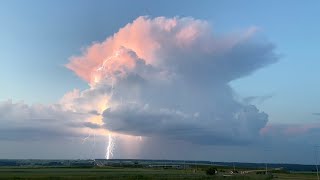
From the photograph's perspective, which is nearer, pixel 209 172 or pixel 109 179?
pixel 109 179

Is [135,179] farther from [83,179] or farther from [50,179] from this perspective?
[50,179]

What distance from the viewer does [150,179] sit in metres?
89.8

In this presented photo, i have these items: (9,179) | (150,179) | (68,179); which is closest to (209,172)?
(150,179)

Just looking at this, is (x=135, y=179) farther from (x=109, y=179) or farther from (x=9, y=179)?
(x=9, y=179)

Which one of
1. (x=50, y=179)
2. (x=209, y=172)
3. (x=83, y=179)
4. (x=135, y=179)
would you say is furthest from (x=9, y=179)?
(x=209, y=172)

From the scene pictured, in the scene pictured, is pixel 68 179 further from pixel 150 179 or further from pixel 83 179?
pixel 150 179

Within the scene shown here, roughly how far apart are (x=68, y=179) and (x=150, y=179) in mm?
16472

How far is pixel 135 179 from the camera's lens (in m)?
90.1

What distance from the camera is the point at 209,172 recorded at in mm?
135750

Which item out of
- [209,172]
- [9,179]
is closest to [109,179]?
[9,179]

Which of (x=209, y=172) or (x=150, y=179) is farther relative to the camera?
(x=209, y=172)

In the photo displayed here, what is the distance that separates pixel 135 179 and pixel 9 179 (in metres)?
24.6

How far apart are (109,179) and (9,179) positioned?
19.5 meters

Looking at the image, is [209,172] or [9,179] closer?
[9,179]
